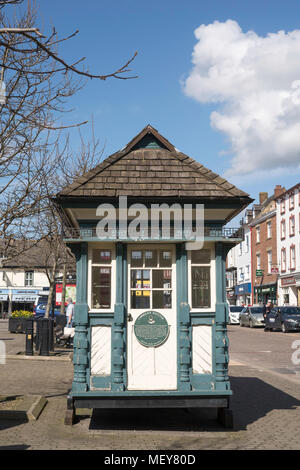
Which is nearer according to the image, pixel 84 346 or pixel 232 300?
pixel 84 346

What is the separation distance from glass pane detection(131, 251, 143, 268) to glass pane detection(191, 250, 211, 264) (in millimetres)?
810

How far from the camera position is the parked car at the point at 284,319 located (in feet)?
95.0

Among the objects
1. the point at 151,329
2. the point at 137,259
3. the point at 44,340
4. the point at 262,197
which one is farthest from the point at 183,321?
the point at 262,197

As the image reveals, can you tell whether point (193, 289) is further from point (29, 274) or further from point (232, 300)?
point (232, 300)

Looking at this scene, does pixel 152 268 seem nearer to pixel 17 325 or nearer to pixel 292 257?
pixel 17 325

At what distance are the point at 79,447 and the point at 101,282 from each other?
2.42 metres

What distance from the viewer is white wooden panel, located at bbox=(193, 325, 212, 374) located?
7562 mm

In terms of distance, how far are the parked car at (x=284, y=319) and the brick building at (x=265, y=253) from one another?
17886 mm

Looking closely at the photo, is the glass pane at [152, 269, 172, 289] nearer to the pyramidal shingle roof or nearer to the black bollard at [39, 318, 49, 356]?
the pyramidal shingle roof

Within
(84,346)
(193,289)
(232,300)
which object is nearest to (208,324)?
(193,289)

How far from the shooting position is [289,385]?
11406mm

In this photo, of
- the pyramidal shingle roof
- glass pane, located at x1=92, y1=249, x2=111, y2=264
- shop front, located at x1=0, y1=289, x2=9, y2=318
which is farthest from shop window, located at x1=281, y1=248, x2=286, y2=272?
glass pane, located at x1=92, y1=249, x2=111, y2=264

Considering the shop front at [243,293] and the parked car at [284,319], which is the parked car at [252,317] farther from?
the shop front at [243,293]

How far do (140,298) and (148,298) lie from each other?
12cm
